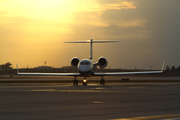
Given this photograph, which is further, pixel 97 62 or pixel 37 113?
pixel 97 62

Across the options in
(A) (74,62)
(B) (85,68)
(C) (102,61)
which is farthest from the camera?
(C) (102,61)

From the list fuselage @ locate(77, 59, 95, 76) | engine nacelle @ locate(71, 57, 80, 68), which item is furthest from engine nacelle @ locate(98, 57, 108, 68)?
fuselage @ locate(77, 59, 95, 76)

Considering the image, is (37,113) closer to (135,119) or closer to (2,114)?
(2,114)

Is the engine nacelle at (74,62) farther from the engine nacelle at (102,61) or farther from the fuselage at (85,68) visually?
the fuselage at (85,68)

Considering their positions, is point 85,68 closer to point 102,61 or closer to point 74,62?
point 74,62

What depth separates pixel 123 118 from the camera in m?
9.72

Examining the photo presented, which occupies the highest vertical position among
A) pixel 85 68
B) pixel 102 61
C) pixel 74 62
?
pixel 102 61

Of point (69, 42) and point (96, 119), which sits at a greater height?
point (69, 42)

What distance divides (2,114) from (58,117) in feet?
7.82

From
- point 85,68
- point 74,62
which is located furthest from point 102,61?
point 85,68

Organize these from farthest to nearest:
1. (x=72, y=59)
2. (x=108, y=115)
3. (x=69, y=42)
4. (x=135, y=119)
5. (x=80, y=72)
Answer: (x=69, y=42), (x=72, y=59), (x=80, y=72), (x=108, y=115), (x=135, y=119)

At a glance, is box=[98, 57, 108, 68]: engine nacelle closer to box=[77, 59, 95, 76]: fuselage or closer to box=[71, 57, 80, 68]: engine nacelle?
box=[71, 57, 80, 68]: engine nacelle

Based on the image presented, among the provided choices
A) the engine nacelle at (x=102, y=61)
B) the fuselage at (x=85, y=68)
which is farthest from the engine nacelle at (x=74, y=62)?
the fuselage at (x=85, y=68)

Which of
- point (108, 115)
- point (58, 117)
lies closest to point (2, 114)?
point (58, 117)
